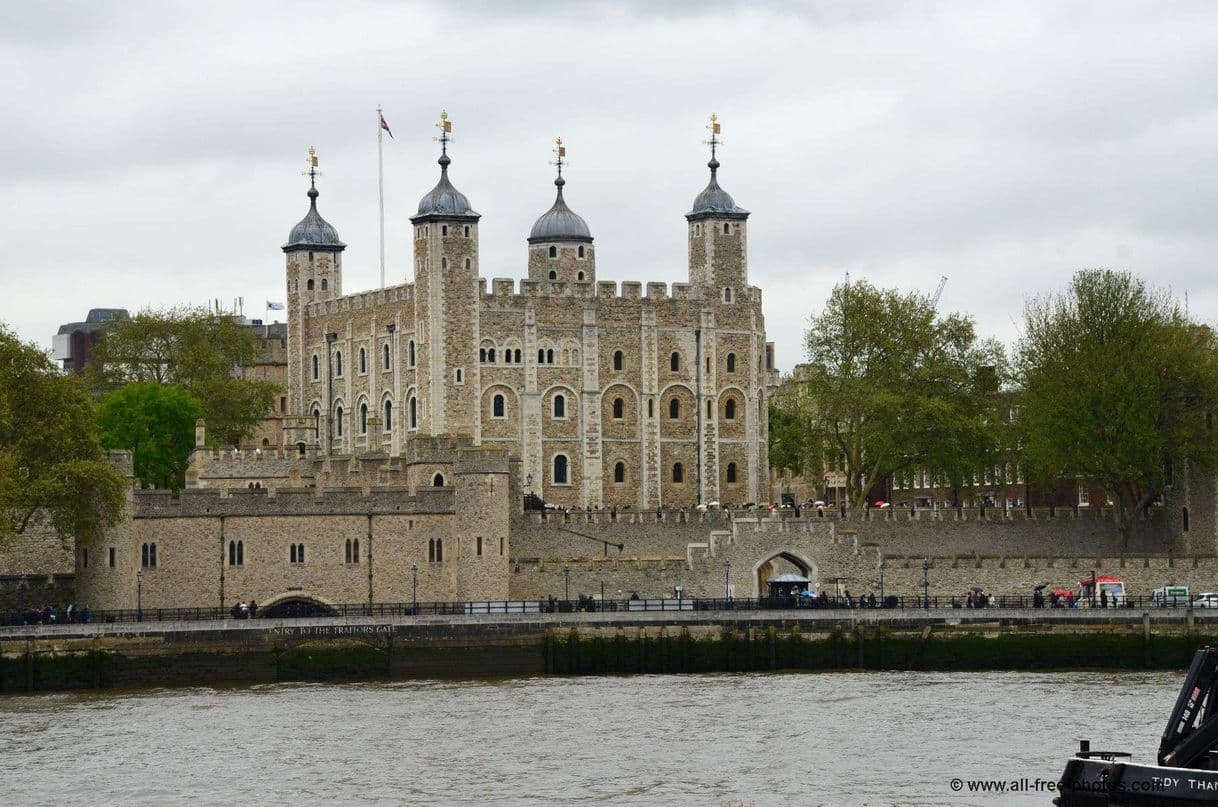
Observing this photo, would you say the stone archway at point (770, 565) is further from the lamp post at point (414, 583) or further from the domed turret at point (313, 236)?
the domed turret at point (313, 236)

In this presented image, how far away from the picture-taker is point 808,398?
10669cm

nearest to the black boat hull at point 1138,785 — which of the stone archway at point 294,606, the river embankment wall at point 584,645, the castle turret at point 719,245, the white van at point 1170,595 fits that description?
the river embankment wall at point 584,645

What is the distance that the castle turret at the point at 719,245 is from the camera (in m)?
112

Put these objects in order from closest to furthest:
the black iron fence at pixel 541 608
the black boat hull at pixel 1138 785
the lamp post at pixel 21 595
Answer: the black boat hull at pixel 1138 785 → the black iron fence at pixel 541 608 → the lamp post at pixel 21 595

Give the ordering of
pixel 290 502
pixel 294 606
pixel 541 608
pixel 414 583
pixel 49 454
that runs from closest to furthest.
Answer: pixel 541 608 → pixel 49 454 → pixel 294 606 → pixel 414 583 → pixel 290 502

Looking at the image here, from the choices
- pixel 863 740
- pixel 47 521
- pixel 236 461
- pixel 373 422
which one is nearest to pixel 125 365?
pixel 373 422

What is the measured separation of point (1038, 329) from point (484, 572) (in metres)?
24.8

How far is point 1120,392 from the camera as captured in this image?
93062 mm

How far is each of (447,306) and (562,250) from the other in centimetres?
772

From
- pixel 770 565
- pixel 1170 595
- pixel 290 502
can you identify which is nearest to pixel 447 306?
pixel 770 565

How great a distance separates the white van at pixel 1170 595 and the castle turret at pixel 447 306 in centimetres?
2921

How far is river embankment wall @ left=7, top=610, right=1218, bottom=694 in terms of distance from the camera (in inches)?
2881

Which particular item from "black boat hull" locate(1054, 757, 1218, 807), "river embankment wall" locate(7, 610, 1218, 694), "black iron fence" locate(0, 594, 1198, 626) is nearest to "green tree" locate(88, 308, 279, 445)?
"black iron fence" locate(0, 594, 1198, 626)

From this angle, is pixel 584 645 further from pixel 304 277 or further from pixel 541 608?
pixel 304 277
